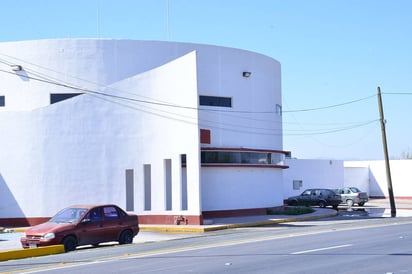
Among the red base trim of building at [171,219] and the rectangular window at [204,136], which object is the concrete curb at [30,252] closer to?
the red base trim of building at [171,219]

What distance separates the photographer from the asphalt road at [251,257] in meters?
13.2

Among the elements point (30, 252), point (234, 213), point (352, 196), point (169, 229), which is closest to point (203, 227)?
point (169, 229)

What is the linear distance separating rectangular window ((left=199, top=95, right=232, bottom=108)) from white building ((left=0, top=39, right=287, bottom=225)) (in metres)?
0.06

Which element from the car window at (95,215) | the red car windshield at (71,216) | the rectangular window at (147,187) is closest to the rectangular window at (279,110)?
the rectangular window at (147,187)

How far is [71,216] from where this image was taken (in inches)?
801

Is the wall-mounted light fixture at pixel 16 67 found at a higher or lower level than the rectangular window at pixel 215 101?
higher

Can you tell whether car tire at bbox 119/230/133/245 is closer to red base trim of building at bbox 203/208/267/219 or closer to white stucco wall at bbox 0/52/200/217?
white stucco wall at bbox 0/52/200/217

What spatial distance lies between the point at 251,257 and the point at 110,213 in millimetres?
7197

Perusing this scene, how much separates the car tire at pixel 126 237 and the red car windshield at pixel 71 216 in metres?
1.68

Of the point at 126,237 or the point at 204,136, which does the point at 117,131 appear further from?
the point at 126,237

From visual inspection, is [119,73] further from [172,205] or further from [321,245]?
[321,245]

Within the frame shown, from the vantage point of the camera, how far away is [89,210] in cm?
2033

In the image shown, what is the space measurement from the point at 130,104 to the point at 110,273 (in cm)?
1768

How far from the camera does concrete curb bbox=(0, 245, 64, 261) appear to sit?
1778 cm
